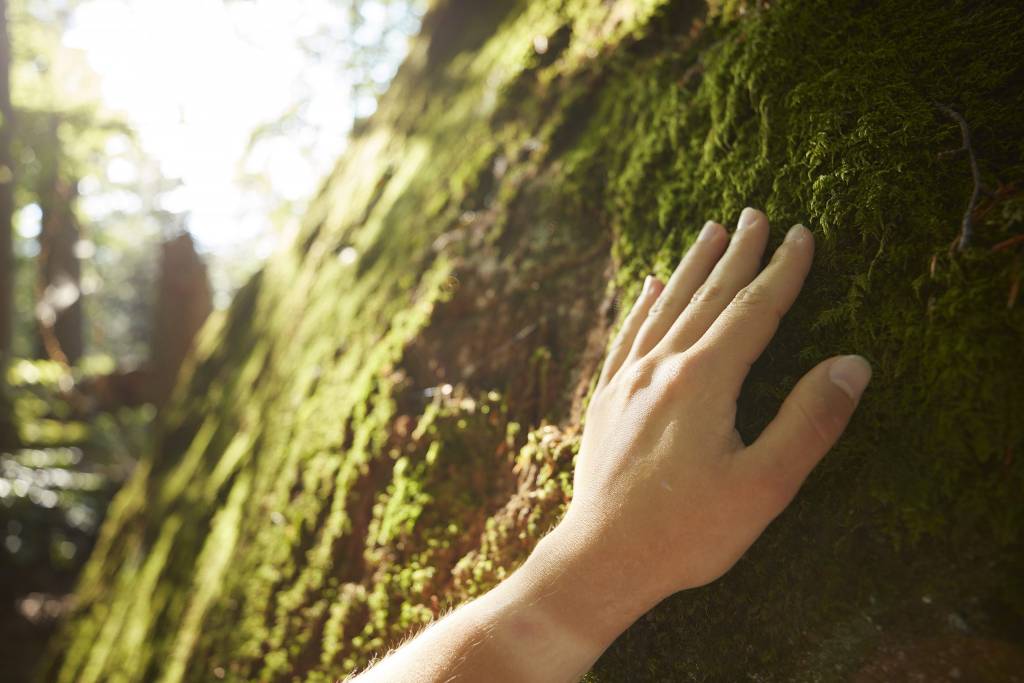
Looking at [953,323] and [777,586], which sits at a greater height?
[953,323]

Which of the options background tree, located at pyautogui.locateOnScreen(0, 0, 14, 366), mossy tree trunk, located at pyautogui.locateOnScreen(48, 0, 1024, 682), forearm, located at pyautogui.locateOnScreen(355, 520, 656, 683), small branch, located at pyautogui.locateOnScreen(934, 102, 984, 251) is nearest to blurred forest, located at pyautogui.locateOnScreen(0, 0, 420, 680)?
background tree, located at pyautogui.locateOnScreen(0, 0, 14, 366)

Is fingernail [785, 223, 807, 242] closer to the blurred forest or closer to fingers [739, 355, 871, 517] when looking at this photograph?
fingers [739, 355, 871, 517]

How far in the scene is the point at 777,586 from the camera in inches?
52.4

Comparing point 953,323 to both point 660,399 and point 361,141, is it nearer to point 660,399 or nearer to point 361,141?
point 660,399

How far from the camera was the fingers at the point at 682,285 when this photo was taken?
1.56m

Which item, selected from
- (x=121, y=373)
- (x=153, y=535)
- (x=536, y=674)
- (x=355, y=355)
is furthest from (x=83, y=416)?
(x=536, y=674)

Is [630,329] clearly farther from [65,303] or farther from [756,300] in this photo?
[65,303]

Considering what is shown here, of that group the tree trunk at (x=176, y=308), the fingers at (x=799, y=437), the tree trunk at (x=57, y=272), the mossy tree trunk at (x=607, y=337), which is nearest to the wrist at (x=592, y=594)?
the mossy tree trunk at (x=607, y=337)

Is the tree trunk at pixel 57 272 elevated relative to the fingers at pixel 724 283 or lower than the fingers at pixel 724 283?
elevated

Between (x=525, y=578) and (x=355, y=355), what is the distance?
1.88 meters

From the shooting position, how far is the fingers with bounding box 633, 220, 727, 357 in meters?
1.56

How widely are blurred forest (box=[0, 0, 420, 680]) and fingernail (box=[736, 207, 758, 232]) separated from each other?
313 inches

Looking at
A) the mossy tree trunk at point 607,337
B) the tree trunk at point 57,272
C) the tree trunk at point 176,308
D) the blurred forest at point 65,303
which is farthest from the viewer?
the tree trunk at point 57,272

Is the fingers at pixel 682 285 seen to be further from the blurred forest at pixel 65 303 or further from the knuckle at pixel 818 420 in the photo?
the blurred forest at pixel 65 303
